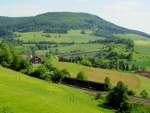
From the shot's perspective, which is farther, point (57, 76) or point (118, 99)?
point (57, 76)

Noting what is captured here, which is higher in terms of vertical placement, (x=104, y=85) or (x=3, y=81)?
(x=3, y=81)

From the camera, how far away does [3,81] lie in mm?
79688

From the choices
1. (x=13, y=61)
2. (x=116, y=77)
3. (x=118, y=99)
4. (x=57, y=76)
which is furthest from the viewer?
(x=116, y=77)

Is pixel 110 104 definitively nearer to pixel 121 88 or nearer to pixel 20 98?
pixel 121 88

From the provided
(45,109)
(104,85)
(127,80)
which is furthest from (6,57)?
(45,109)

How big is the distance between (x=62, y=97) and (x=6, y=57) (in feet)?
148

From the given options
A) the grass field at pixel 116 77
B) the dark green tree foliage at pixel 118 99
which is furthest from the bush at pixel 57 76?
the dark green tree foliage at pixel 118 99

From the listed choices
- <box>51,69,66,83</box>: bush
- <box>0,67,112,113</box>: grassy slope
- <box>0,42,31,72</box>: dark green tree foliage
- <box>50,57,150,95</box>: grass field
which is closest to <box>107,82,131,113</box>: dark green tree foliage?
<box>0,67,112,113</box>: grassy slope

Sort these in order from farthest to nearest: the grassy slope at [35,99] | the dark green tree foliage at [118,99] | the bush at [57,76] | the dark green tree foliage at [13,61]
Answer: the bush at [57,76] < the dark green tree foliage at [13,61] < the dark green tree foliage at [118,99] < the grassy slope at [35,99]

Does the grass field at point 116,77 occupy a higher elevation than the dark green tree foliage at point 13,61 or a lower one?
lower

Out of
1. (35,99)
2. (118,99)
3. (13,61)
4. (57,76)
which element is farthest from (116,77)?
(35,99)

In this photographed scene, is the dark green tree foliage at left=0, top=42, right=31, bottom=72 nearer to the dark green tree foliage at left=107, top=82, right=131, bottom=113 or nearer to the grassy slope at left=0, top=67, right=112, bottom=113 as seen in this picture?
the grassy slope at left=0, top=67, right=112, bottom=113

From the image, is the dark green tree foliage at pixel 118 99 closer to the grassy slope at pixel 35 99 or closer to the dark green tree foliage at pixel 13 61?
the grassy slope at pixel 35 99

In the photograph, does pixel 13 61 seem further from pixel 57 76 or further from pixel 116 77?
pixel 116 77
